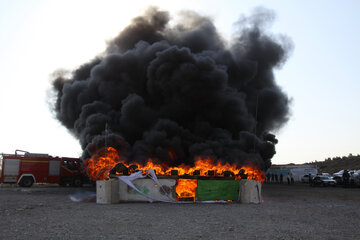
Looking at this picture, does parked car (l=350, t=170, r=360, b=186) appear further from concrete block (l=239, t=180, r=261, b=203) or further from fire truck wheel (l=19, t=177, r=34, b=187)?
fire truck wheel (l=19, t=177, r=34, b=187)

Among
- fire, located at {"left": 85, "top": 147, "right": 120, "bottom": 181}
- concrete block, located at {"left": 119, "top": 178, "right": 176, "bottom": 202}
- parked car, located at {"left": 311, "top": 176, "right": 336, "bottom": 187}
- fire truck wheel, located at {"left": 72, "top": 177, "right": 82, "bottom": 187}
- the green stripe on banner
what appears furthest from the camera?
parked car, located at {"left": 311, "top": 176, "right": 336, "bottom": 187}

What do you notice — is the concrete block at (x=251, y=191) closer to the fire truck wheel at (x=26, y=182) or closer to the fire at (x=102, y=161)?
the fire at (x=102, y=161)

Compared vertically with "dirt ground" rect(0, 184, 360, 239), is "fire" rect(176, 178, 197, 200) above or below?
above

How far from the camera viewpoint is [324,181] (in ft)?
136

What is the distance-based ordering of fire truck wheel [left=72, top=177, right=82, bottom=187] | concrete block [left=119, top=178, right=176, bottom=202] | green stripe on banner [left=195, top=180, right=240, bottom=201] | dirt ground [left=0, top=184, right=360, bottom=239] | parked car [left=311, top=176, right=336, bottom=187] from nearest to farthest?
dirt ground [left=0, top=184, right=360, bottom=239] < concrete block [left=119, top=178, right=176, bottom=202] < green stripe on banner [left=195, top=180, right=240, bottom=201] < fire truck wheel [left=72, top=177, right=82, bottom=187] < parked car [left=311, top=176, right=336, bottom=187]

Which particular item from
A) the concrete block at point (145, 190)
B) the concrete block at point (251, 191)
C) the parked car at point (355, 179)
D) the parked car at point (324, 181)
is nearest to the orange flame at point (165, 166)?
the concrete block at point (251, 191)

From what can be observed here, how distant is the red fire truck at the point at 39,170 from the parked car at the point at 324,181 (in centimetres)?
2612

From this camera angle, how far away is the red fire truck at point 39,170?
110 ft

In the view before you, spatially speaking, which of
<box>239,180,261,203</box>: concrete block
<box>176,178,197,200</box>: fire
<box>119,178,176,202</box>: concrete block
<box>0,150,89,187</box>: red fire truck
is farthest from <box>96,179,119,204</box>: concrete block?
<box>0,150,89,187</box>: red fire truck

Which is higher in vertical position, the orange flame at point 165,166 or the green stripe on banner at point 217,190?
the orange flame at point 165,166

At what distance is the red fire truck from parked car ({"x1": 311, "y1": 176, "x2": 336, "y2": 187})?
26.1 m

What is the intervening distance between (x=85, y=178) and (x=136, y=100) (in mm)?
10776

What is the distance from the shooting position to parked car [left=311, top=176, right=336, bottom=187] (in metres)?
41.3

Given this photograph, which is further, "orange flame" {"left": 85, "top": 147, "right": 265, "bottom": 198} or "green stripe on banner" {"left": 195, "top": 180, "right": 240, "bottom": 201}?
"orange flame" {"left": 85, "top": 147, "right": 265, "bottom": 198}
